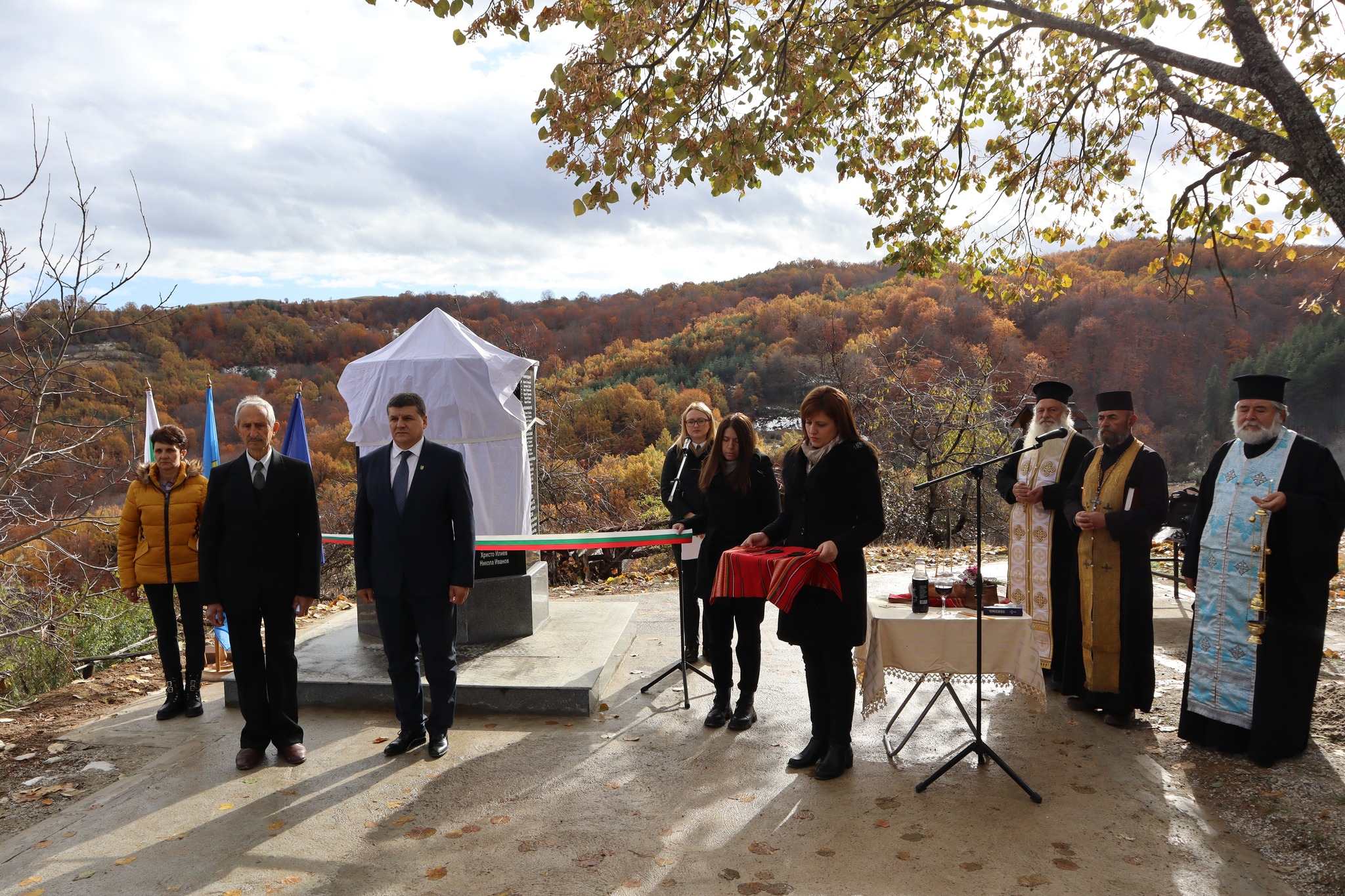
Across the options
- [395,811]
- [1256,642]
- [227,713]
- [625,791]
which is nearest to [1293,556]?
[1256,642]

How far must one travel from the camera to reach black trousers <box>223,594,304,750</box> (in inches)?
183

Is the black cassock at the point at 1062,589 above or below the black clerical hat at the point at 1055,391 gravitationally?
below

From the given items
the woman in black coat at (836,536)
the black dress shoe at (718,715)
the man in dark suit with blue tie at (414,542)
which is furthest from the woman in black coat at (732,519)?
the man in dark suit with blue tie at (414,542)

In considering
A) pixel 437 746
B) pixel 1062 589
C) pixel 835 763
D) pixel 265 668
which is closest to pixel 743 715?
pixel 835 763

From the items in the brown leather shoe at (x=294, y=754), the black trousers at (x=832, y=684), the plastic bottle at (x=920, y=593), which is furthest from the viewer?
the brown leather shoe at (x=294, y=754)

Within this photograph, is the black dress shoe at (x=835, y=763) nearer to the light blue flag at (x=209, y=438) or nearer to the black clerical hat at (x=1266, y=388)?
the black clerical hat at (x=1266, y=388)

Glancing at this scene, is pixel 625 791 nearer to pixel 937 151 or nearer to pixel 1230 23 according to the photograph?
pixel 1230 23

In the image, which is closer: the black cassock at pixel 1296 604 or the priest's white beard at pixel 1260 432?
the black cassock at pixel 1296 604

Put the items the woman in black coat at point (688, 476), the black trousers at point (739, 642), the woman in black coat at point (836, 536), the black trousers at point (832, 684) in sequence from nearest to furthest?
the woman in black coat at point (836, 536), the black trousers at point (832, 684), the black trousers at point (739, 642), the woman in black coat at point (688, 476)

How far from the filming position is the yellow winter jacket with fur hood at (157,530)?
5492 millimetres

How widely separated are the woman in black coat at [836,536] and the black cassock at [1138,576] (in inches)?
78.5

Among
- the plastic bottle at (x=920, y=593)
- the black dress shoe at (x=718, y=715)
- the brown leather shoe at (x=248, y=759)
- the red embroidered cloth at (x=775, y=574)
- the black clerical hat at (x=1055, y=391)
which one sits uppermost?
the black clerical hat at (x=1055, y=391)

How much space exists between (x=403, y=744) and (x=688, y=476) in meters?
2.44

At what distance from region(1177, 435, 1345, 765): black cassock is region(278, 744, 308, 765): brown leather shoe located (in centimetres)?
512
